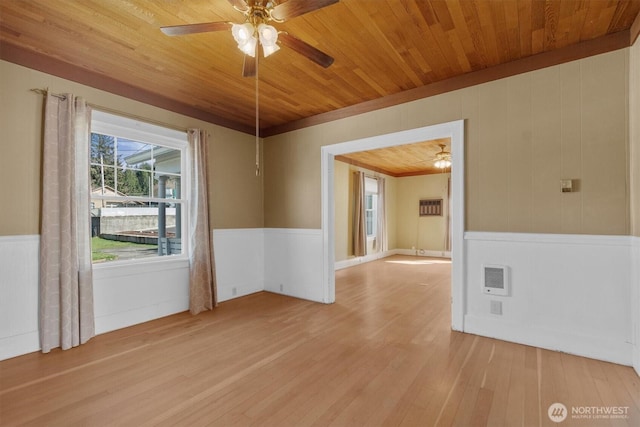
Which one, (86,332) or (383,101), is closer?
(86,332)

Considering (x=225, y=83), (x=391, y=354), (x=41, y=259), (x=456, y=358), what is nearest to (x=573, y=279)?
(x=456, y=358)

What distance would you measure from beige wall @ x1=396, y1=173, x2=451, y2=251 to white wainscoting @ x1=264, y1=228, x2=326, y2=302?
574cm

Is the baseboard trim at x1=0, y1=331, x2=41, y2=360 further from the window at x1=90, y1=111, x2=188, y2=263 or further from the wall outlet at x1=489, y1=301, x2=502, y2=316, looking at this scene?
the wall outlet at x1=489, y1=301, x2=502, y2=316

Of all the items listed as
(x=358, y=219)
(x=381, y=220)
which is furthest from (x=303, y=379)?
(x=381, y=220)

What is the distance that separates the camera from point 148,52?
2707 millimetres

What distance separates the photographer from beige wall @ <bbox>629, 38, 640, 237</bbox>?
2.32 metres

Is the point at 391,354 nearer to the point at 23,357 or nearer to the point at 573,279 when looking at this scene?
the point at 573,279

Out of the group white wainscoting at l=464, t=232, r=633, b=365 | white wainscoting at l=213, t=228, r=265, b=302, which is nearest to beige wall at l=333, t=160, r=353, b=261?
white wainscoting at l=213, t=228, r=265, b=302

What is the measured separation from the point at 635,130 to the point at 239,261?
4.67 m

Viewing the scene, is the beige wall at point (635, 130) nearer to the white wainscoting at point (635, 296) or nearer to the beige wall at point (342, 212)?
the white wainscoting at point (635, 296)

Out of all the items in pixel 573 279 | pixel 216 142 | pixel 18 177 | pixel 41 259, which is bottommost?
pixel 573 279

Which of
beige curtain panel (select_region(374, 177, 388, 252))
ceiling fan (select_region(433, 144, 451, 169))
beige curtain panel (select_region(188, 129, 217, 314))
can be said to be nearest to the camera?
beige curtain panel (select_region(188, 129, 217, 314))

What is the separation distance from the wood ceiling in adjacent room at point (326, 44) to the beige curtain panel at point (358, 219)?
397 cm

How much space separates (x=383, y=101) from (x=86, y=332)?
417 cm
